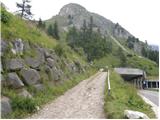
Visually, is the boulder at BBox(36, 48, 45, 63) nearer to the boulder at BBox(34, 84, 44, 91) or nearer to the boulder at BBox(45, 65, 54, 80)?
the boulder at BBox(45, 65, 54, 80)

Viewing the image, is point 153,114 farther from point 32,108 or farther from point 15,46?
point 15,46

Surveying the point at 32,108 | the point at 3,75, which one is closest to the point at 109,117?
the point at 32,108

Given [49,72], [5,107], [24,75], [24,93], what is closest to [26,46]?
[49,72]

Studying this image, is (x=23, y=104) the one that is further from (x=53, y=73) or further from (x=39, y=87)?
(x=53, y=73)

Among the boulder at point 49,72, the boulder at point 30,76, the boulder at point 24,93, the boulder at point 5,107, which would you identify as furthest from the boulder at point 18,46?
the boulder at point 5,107

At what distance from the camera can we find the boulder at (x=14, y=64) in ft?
47.5

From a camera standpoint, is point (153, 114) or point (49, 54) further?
point (49, 54)

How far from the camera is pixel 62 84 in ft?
70.6

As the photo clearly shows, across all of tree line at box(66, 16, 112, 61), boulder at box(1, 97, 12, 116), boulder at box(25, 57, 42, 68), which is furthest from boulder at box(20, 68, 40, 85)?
tree line at box(66, 16, 112, 61)

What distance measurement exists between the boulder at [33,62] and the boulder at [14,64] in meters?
0.93

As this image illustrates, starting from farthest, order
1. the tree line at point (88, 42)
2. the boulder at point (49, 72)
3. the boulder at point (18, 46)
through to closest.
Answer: the tree line at point (88, 42) < the boulder at point (49, 72) < the boulder at point (18, 46)

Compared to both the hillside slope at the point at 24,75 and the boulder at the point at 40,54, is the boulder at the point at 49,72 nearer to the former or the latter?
the hillside slope at the point at 24,75

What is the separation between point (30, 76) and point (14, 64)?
1193mm

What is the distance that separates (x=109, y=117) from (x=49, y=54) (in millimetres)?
9610
